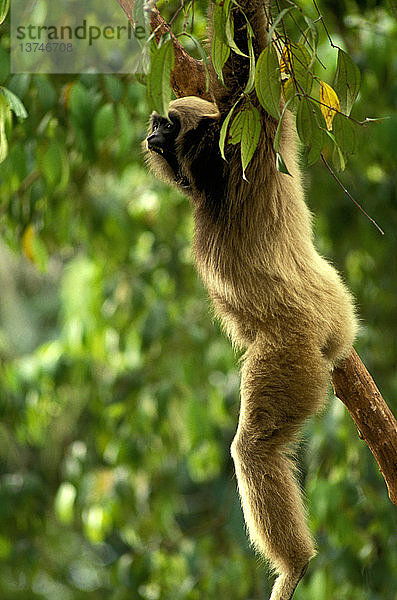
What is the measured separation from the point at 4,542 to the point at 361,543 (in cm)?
186

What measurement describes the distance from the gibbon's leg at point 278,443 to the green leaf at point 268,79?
3.90ft

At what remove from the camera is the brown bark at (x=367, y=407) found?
2.59 meters

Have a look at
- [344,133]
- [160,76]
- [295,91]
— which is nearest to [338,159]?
[344,133]

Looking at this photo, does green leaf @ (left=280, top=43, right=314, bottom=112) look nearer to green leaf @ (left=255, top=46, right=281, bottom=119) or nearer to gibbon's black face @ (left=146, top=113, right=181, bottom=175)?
green leaf @ (left=255, top=46, right=281, bottom=119)

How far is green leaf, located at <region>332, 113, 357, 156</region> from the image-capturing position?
5.41 feet

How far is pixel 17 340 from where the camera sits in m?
9.42

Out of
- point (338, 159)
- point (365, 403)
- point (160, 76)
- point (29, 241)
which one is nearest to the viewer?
point (160, 76)

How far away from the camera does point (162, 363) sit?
14.5 ft

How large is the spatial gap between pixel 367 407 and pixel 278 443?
0.31 metres

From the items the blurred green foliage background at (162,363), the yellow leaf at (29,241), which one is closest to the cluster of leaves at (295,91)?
the blurred green foliage background at (162,363)

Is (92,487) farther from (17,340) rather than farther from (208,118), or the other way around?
(17,340)

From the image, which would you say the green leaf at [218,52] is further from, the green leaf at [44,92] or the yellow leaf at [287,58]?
the green leaf at [44,92]

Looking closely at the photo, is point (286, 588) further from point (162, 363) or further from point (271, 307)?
point (162, 363)

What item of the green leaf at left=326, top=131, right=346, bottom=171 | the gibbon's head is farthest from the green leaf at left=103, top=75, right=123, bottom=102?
the green leaf at left=326, top=131, right=346, bottom=171
